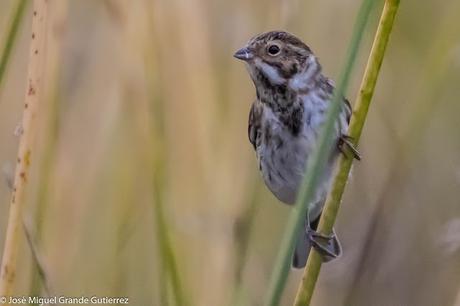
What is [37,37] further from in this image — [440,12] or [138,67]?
[440,12]

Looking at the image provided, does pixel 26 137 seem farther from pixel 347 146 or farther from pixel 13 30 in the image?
pixel 347 146

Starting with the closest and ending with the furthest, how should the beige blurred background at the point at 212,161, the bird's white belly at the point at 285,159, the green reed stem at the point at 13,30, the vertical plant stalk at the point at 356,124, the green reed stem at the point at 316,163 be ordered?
the green reed stem at the point at 316,163
the vertical plant stalk at the point at 356,124
the green reed stem at the point at 13,30
the beige blurred background at the point at 212,161
the bird's white belly at the point at 285,159

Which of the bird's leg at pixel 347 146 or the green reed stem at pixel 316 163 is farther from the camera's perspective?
the bird's leg at pixel 347 146

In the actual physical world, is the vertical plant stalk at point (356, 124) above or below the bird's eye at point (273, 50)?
below

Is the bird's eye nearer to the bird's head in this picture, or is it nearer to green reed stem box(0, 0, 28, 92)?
the bird's head

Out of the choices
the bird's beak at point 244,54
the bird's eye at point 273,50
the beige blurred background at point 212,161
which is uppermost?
the bird's eye at point 273,50

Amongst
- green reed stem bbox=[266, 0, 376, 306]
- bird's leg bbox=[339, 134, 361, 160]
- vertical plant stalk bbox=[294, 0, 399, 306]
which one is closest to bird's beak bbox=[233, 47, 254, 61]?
bird's leg bbox=[339, 134, 361, 160]

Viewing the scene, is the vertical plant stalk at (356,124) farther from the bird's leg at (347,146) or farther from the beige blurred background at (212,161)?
the beige blurred background at (212,161)

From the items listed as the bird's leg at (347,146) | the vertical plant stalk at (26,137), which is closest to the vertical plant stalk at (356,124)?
the bird's leg at (347,146)
